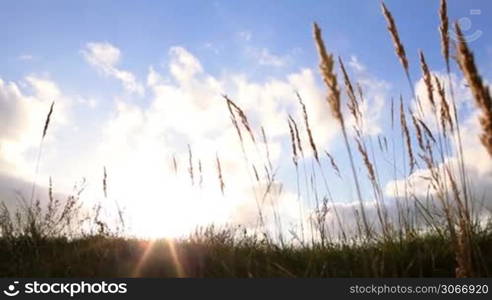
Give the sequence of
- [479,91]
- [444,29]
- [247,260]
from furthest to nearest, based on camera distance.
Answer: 1. [247,260]
2. [444,29]
3. [479,91]

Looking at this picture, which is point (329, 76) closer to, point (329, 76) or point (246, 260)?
point (329, 76)

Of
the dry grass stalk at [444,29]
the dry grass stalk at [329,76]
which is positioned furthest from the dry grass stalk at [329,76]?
the dry grass stalk at [444,29]

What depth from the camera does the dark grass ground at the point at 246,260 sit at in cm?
375

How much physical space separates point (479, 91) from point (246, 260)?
263cm

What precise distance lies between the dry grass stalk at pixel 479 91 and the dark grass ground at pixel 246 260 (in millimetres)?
1572

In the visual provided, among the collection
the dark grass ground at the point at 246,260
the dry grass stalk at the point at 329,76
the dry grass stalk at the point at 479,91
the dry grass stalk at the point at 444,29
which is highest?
the dry grass stalk at the point at 444,29

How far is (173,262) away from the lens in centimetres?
445

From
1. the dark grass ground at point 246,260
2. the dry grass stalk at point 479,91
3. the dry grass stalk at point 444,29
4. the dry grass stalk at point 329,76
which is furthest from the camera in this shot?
the dark grass ground at point 246,260

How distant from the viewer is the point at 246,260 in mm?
4191

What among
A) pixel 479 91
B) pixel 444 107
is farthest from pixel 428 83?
pixel 479 91

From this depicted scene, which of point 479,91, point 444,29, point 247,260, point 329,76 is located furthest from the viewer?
point 247,260

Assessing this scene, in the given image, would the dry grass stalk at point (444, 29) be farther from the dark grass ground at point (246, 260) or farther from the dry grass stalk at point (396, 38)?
the dark grass ground at point (246, 260)

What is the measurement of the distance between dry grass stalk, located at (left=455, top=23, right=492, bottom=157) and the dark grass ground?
1572 millimetres

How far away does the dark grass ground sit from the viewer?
3.75 metres
